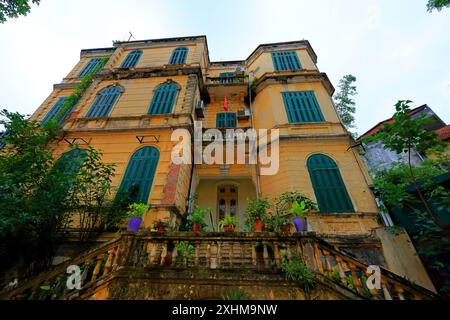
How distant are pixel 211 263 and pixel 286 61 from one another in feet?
41.1

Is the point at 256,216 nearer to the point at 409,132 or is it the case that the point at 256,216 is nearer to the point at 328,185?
the point at 328,185

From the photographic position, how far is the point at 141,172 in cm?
739

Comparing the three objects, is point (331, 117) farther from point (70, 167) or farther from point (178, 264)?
point (70, 167)

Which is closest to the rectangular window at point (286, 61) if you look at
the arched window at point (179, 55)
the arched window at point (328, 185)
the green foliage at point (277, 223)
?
the arched window at point (179, 55)

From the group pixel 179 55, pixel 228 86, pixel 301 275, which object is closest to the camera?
pixel 301 275

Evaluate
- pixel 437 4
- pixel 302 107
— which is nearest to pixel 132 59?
pixel 302 107

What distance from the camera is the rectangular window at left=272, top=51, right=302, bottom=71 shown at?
11.7 meters

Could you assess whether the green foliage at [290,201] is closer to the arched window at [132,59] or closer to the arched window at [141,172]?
the arched window at [141,172]

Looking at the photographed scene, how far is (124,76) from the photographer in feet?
36.3

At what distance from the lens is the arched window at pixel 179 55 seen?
12195 millimetres

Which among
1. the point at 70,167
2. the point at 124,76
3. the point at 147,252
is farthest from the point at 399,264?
the point at 124,76
